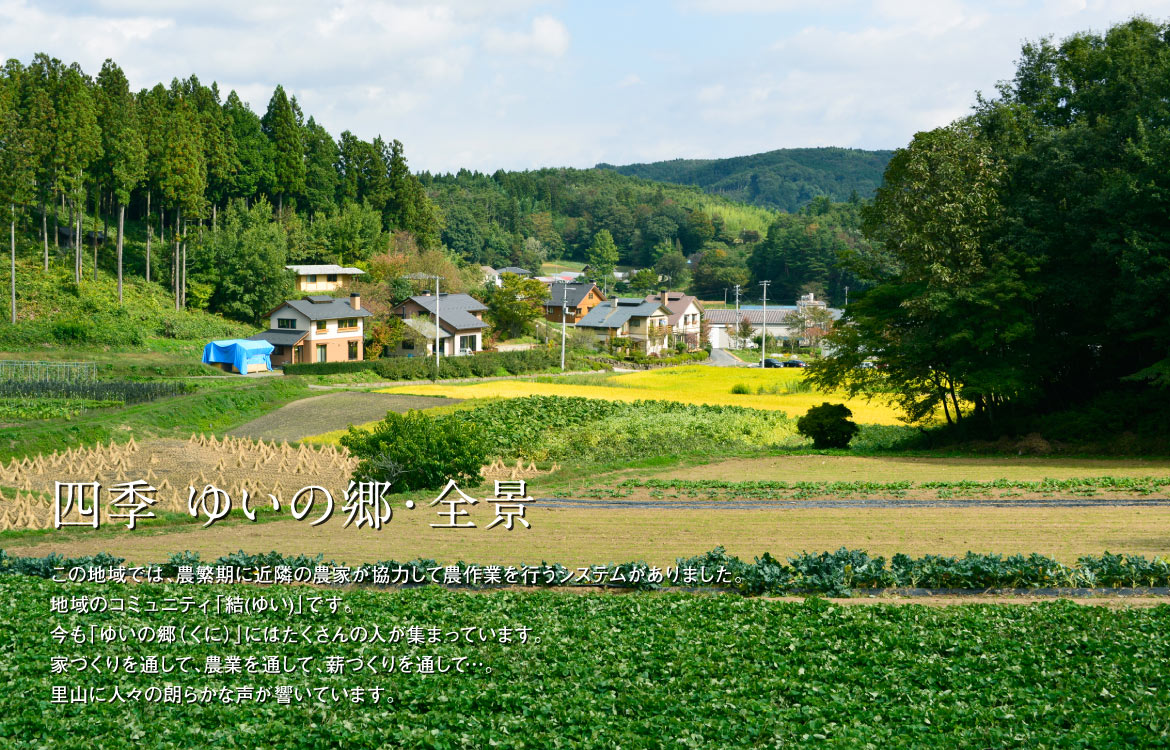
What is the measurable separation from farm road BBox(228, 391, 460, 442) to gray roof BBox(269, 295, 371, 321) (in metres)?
13.5

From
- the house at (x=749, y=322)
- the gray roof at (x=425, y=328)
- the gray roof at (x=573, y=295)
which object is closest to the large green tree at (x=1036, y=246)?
the gray roof at (x=425, y=328)

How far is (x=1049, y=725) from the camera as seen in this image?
24.5 feet

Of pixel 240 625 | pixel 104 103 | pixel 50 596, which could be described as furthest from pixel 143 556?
pixel 104 103

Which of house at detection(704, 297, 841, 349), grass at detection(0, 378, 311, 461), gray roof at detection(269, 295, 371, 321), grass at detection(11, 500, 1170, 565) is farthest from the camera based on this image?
house at detection(704, 297, 841, 349)

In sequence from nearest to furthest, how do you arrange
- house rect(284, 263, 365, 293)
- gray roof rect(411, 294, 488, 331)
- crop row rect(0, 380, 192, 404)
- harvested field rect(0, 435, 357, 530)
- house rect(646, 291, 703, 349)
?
harvested field rect(0, 435, 357, 530), crop row rect(0, 380, 192, 404), gray roof rect(411, 294, 488, 331), house rect(284, 263, 365, 293), house rect(646, 291, 703, 349)

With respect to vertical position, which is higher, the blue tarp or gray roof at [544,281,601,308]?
gray roof at [544,281,601,308]

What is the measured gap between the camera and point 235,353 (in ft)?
157

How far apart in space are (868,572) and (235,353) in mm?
41852

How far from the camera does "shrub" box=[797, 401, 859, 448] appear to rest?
88.9 feet

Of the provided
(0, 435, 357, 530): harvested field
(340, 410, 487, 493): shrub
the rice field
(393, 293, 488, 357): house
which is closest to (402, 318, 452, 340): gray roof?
(393, 293, 488, 357): house

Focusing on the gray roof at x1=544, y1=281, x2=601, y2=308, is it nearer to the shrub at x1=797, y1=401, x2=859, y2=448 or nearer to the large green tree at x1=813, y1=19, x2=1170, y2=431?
the large green tree at x1=813, y1=19, x2=1170, y2=431

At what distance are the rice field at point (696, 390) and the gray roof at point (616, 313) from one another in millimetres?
22354

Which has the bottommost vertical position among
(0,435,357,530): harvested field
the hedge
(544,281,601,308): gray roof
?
(0,435,357,530): harvested field

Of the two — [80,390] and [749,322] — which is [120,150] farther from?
[749,322]
